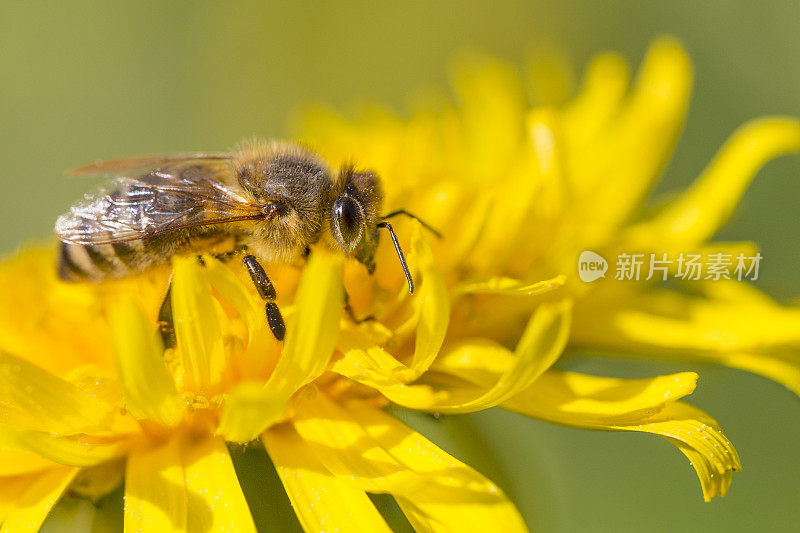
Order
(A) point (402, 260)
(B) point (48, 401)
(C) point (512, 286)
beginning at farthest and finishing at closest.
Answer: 1. (A) point (402, 260)
2. (C) point (512, 286)
3. (B) point (48, 401)

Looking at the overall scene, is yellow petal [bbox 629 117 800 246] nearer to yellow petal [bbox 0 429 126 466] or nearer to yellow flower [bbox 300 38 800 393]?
yellow flower [bbox 300 38 800 393]

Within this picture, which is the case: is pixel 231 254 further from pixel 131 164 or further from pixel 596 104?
pixel 596 104

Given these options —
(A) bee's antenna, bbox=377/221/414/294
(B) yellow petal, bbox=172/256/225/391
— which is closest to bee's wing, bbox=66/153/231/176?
(A) bee's antenna, bbox=377/221/414/294

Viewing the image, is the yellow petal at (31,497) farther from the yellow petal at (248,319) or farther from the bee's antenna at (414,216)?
the bee's antenna at (414,216)

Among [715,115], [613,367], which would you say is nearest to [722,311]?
[613,367]

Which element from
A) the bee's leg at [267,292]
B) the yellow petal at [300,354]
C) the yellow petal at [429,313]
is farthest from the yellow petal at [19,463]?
the yellow petal at [429,313]

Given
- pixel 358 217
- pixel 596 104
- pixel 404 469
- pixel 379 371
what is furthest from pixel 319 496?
pixel 596 104

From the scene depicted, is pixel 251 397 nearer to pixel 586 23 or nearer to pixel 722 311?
pixel 722 311
